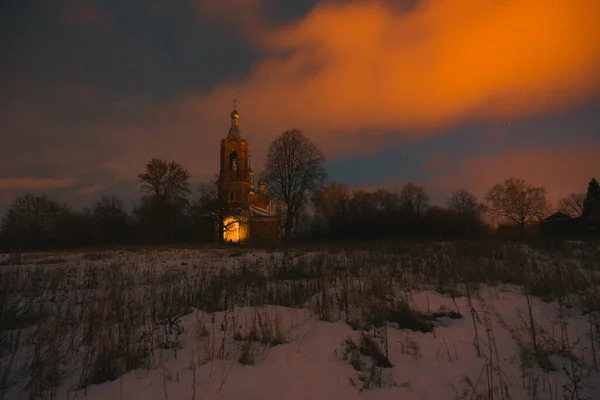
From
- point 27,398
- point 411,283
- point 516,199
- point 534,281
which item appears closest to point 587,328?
point 534,281

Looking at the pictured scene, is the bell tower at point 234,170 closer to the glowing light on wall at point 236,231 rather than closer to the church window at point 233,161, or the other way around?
the church window at point 233,161

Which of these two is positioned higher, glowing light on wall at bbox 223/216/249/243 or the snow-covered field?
glowing light on wall at bbox 223/216/249/243

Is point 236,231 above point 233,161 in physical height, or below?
below

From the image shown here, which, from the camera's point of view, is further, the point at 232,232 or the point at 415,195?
the point at 415,195

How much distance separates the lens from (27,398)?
2.65m

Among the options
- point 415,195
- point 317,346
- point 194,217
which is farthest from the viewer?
point 415,195

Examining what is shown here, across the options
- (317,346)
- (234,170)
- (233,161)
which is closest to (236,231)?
(234,170)

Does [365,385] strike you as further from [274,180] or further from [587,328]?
[274,180]

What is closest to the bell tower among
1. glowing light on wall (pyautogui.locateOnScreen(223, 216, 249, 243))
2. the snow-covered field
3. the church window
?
the church window

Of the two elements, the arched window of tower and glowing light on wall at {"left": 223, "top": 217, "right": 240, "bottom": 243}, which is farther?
the arched window of tower

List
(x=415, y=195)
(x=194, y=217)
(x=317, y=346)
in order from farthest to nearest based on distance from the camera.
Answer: (x=415, y=195), (x=194, y=217), (x=317, y=346)

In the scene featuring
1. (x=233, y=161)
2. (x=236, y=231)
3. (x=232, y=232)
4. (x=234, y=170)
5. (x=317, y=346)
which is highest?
(x=233, y=161)

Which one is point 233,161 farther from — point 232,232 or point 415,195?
point 415,195

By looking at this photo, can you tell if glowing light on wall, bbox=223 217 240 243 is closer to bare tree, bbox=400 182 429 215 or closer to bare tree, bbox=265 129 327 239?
bare tree, bbox=265 129 327 239
